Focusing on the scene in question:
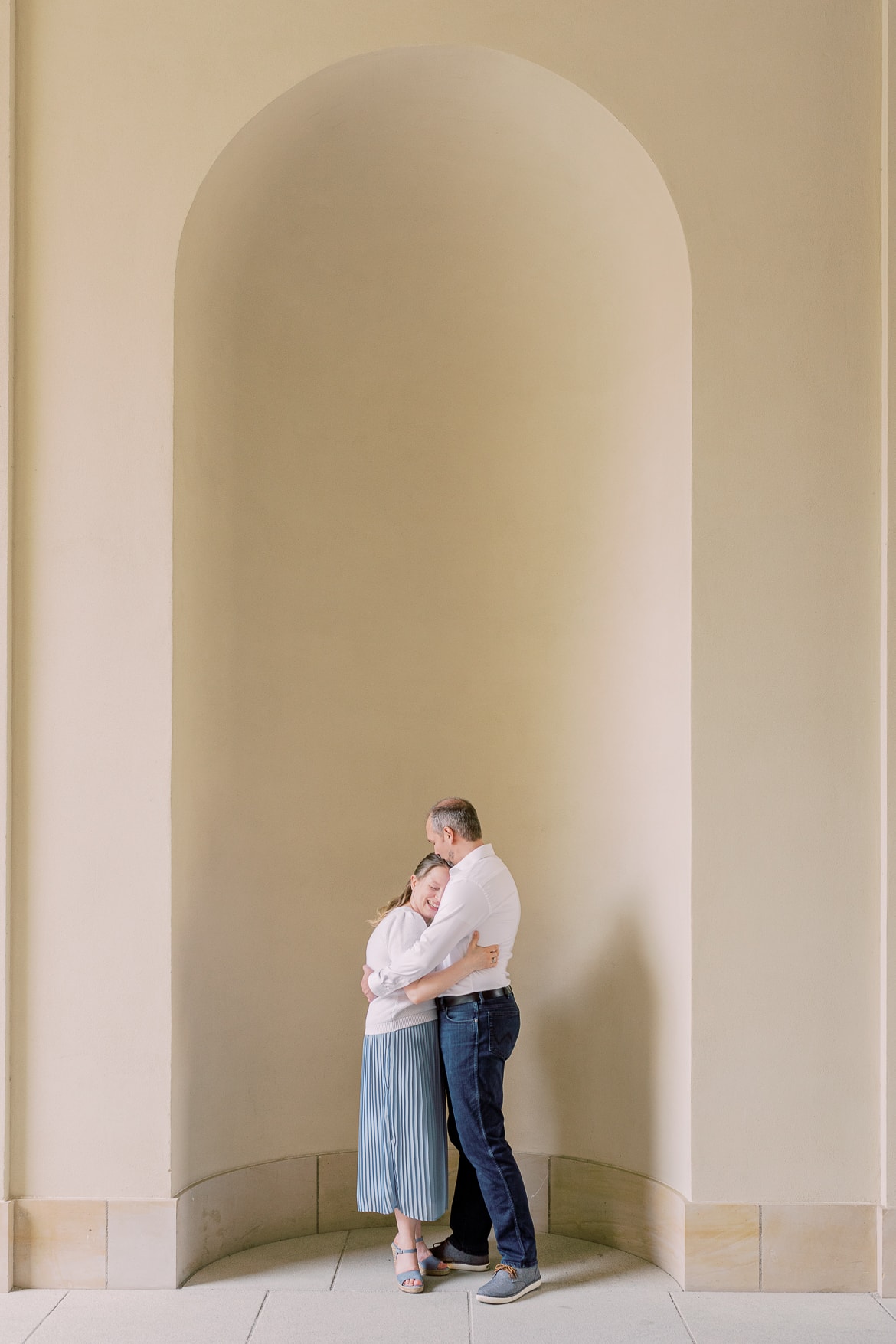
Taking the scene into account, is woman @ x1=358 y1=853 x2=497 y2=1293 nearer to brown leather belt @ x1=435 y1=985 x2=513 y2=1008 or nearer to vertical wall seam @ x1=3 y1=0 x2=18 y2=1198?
brown leather belt @ x1=435 y1=985 x2=513 y2=1008

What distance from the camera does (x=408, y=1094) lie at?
429 centimetres

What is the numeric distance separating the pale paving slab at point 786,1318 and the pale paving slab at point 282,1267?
1287 mm

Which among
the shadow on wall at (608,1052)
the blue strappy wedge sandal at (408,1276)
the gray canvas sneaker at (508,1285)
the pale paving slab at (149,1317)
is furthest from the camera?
the shadow on wall at (608,1052)

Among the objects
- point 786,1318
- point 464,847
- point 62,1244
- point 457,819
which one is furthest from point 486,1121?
point 62,1244

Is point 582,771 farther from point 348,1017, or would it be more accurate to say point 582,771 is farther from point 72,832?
point 72,832

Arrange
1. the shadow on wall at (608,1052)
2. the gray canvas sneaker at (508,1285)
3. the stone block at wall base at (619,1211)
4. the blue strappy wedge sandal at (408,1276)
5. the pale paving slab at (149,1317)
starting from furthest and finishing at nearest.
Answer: the shadow on wall at (608,1052) → the stone block at wall base at (619,1211) → the blue strappy wedge sandal at (408,1276) → the gray canvas sneaker at (508,1285) → the pale paving slab at (149,1317)

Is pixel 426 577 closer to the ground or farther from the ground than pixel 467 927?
farther from the ground

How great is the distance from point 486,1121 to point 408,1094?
0.96 ft

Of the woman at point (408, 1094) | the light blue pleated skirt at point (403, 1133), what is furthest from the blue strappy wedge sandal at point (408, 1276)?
the light blue pleated skirt at point (403, 1133)

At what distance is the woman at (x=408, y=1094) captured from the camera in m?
4.24

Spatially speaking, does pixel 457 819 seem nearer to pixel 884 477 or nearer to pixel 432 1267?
pixel 432 1267

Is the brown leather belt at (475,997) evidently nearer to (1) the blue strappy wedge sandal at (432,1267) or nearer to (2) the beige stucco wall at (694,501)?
(2) the beige stucco wall at (694,501)

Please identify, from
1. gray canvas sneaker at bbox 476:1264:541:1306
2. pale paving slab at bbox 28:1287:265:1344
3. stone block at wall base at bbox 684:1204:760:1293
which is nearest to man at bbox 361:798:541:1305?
gray canvas sneaker at bbox 476:1264:541:1306

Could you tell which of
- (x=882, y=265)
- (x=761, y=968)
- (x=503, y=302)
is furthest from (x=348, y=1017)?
(x=882, y=265)
